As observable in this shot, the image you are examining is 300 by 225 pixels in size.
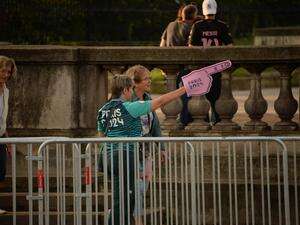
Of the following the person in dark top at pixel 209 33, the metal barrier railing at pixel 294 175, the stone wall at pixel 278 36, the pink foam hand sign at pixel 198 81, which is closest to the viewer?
the pink foam hand sign at pixel 198 81

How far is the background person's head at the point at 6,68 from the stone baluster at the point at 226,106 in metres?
2.15

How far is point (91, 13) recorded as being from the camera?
2625 cm

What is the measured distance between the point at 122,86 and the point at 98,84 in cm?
201

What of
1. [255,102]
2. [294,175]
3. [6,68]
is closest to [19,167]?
[6,68]

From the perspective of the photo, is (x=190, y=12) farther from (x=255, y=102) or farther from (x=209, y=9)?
(x=255, y=102)

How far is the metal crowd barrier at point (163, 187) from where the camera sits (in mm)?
11477

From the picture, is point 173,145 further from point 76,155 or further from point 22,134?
point 22,134

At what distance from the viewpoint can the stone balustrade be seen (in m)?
13.7

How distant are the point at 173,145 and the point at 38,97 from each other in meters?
2.36

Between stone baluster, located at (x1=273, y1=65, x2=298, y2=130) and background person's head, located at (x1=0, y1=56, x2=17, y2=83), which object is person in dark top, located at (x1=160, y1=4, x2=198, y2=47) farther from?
background person's head, located at (x1=0, y1=56, x2=17, y2=83)

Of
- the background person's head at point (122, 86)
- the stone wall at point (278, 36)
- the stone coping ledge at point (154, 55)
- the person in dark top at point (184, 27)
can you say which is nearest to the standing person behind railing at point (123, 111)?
the background person's head at point (122, 86)

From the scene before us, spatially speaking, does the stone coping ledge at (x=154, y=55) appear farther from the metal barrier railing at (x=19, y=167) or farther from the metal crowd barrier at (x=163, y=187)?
the metal crowd barrier at (x=163, y=187)

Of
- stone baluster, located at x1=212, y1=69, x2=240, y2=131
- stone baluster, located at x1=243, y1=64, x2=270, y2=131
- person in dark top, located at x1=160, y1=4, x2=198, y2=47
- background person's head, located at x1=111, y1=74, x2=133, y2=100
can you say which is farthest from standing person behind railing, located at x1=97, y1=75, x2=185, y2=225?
person in dark top, located at x1=160, y1=4, x2=198, y2=47

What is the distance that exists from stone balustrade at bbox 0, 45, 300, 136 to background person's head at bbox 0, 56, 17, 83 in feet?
2.91
